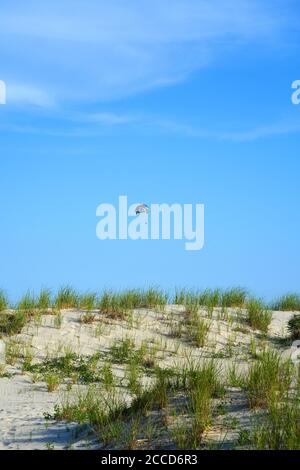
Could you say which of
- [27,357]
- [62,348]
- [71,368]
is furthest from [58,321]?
[71,368]

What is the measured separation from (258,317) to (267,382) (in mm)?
10707

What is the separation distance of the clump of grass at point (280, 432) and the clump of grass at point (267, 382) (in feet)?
2.20

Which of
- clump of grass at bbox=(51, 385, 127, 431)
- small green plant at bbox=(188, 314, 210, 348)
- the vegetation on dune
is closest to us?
the vegetation on dune

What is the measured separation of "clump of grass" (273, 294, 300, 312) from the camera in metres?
22.9

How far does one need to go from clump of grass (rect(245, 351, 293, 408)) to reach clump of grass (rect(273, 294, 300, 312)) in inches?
521

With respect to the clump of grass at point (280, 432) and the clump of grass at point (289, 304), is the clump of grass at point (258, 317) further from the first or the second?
the clump of grass at point (280, 432)

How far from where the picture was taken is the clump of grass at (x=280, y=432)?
752cm

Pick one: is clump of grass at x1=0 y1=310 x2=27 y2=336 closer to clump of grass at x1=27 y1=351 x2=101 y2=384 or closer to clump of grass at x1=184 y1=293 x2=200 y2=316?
clump of grass at x1=27 y1=351 x2=101 y2=384

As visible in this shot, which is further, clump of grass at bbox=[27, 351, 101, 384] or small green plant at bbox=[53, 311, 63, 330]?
small green plant at bbox=[53, 311, 63, 330]

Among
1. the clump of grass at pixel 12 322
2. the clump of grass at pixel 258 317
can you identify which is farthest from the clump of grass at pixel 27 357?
the clump of grass at pixel 258 317

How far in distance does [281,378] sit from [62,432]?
307 cm

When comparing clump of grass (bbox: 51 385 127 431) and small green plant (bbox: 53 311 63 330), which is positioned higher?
small green plant (bbox: 53 311 63 330)

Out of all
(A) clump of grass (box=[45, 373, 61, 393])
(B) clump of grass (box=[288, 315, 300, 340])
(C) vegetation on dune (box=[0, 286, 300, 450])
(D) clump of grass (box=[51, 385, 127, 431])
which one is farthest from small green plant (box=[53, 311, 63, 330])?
(D) clump of grass (box=[51, 385, 127, 431])
